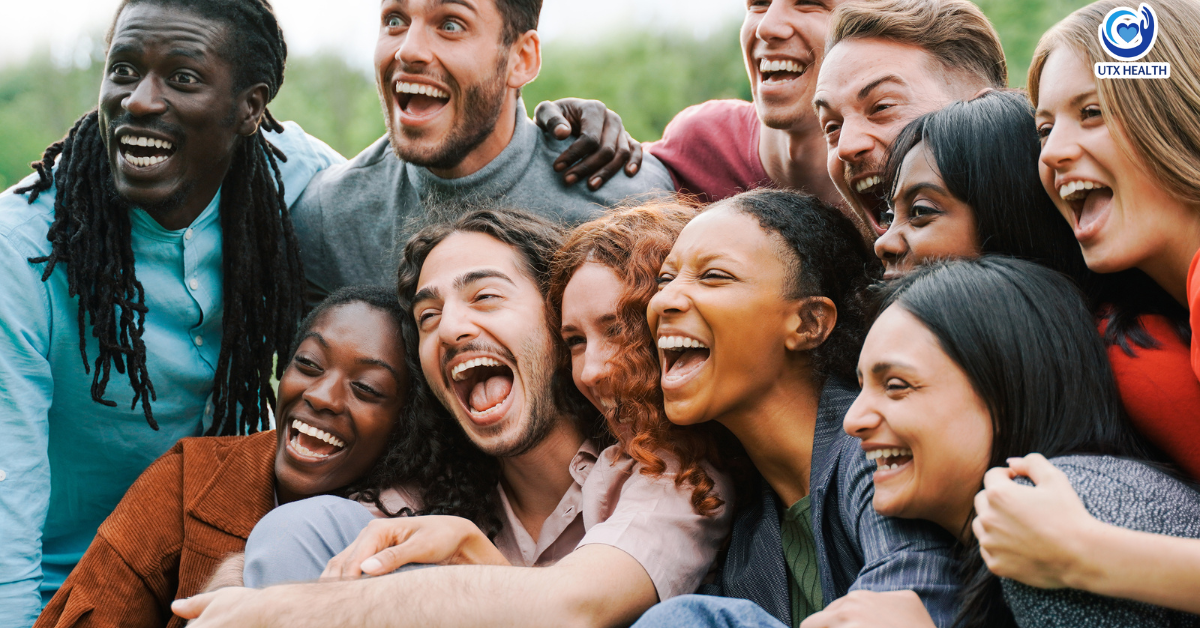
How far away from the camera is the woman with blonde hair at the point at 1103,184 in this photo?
2211 mm

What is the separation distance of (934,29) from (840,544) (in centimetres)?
198

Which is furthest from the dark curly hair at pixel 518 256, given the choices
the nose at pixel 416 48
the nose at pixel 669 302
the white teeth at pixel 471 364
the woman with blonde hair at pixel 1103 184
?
the woman with blonde hair at pixel 1103 184

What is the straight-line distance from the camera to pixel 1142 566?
2.12 meters

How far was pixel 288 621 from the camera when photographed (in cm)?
285

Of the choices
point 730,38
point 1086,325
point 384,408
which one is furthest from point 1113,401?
point 730,38

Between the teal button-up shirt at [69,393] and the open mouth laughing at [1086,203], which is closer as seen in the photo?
the open mouth laughing at [1086,203]

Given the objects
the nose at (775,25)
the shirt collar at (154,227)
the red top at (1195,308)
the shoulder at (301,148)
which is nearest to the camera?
the red top at (1195,308)

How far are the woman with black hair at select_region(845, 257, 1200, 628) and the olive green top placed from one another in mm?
510

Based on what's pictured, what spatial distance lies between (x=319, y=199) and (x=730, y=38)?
93.9 ft

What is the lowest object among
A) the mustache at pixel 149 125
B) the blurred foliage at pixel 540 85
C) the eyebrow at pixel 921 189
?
the blurred foliage at pixel 540 85

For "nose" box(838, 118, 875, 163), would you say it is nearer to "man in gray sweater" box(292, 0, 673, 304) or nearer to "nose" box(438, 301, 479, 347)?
"man in gray sweater" box(292, 0, 673, 304)

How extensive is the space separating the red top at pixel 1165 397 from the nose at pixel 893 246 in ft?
2.24

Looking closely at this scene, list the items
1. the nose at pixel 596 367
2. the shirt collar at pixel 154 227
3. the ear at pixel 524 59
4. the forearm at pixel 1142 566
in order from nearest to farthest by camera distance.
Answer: the forearm at pixel 1142 566 → the nose at pixel 596 367 → the shirt collar at pixel 154 227 → the ear at pixel 524 59

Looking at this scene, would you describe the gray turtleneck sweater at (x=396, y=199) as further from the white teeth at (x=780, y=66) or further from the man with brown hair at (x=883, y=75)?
the man with brown hair at (x=883, y=75)
